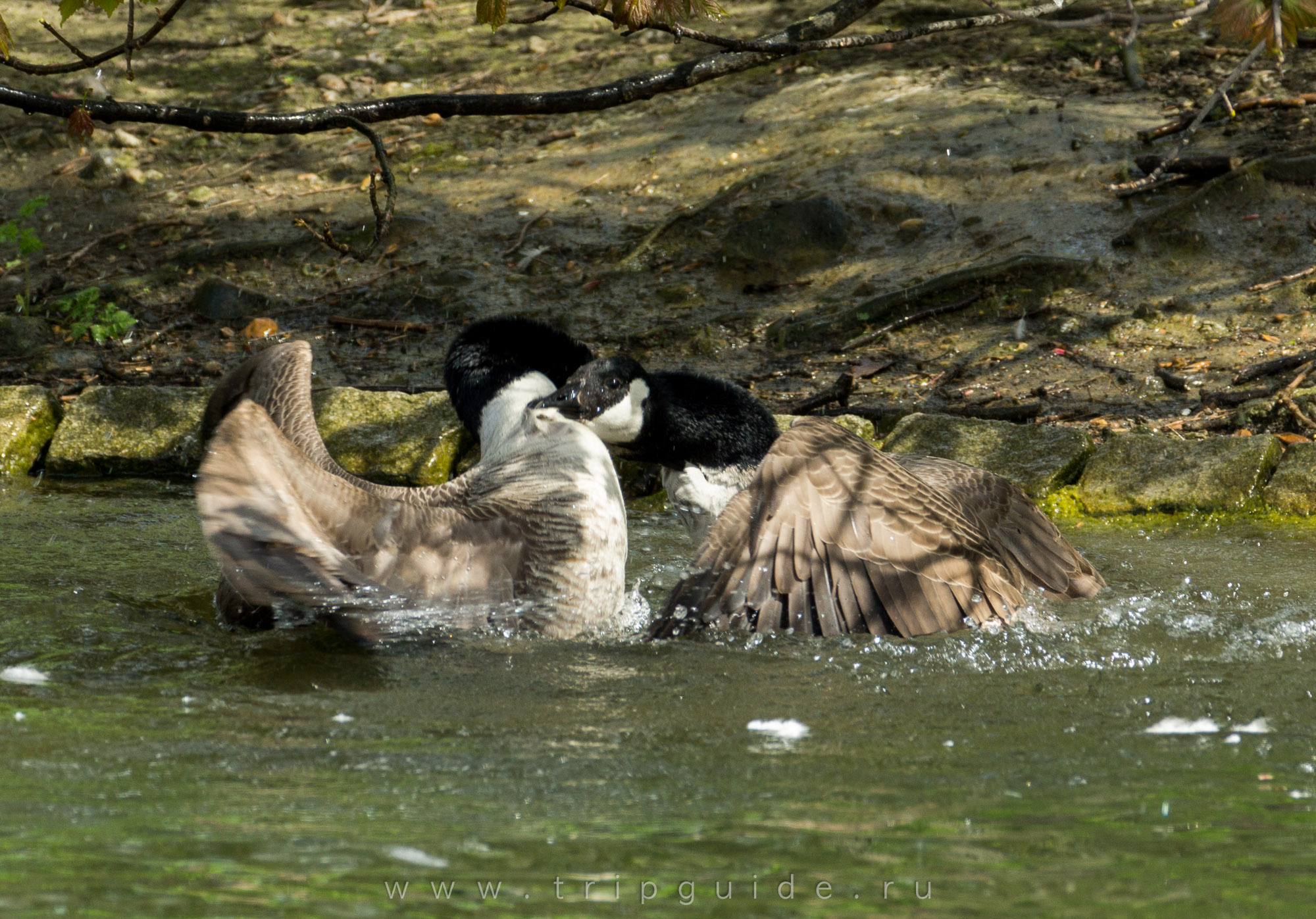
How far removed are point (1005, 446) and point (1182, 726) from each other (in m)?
3.13

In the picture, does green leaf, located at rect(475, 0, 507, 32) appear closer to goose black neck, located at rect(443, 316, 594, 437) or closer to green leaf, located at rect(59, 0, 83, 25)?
green leaf, located at rect(59, 0, 83, 25)

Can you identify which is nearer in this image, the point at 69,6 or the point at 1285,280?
the point at 69,6

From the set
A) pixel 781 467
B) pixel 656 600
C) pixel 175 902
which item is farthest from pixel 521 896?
pixel 656 600

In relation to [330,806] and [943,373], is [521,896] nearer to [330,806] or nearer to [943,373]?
[330,806]

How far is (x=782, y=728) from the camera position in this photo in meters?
3.38

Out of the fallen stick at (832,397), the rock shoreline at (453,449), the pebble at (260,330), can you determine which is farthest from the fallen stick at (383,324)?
the fallen stick at (832,397)

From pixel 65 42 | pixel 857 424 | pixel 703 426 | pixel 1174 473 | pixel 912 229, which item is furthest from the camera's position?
pixel 912 229

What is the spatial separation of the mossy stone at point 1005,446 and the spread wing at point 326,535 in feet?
8.57

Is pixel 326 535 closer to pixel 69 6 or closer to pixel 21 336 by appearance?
pixel 69 6

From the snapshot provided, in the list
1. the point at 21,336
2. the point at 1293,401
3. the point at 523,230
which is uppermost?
the point at 523,230

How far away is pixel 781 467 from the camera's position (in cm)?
417

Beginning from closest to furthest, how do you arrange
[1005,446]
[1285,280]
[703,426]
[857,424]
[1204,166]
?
[703,426], [1005,446], [857,424], [1285,280], [1204,166]

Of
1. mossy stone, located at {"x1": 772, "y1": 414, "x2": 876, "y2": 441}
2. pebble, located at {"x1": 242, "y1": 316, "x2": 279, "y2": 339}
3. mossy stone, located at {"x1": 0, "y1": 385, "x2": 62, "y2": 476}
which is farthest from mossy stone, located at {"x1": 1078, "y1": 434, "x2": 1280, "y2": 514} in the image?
pebble, located at {"x1": 242, "y1": 316, "x2": 279, "y2": 339}

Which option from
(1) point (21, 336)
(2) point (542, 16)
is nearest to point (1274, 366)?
(2) point (542, 16)
